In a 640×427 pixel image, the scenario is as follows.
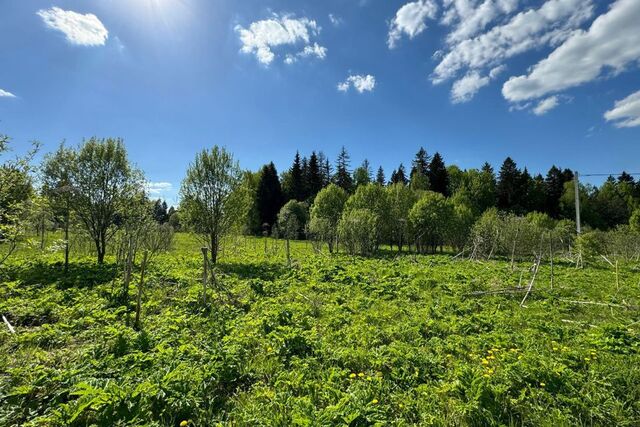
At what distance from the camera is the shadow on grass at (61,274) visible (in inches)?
434

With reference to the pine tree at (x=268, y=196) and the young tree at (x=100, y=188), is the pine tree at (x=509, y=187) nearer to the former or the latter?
the pine tree at (x=268, y=196)

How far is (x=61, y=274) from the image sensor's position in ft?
40.8

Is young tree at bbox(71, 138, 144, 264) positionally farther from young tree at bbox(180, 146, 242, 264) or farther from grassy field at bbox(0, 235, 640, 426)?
grassy field at bbox(0, 235, 640, 426)

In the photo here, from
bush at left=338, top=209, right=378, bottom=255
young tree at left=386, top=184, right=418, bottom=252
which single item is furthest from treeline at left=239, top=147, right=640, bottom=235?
bush at left=338, top=209, right=378, bottom=255

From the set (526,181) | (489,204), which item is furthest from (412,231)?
(526,181)

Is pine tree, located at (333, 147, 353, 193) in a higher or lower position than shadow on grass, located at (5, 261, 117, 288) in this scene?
higher

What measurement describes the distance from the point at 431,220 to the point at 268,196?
3026 centimetres

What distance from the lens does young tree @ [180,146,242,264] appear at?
1902 centimetres

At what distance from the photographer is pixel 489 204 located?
2372 inches

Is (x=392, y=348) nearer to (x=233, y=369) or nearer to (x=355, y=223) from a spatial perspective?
(x=233, y=369)

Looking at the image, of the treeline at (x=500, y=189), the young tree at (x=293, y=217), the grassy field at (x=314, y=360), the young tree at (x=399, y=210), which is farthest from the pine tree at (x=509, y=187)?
the grassy field at (x=314, y=360)

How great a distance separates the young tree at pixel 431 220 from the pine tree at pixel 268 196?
2601 cm

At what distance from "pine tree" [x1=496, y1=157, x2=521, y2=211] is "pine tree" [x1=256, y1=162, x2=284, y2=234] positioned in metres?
45.8

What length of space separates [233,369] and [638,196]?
9265 centimetres
